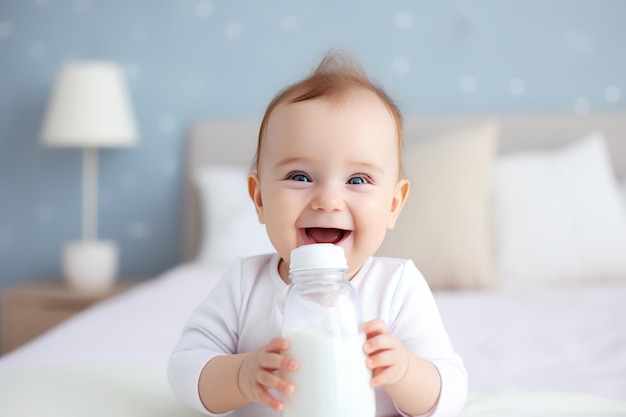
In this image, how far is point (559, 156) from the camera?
2594 millimetres

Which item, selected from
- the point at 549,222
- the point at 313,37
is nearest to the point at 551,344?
the point at 549,222

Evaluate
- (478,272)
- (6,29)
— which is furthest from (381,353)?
(6,29)

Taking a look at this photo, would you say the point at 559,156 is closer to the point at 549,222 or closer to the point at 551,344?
the point at 549,222

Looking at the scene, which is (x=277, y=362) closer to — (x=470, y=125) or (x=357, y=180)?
(x=357, y=180)

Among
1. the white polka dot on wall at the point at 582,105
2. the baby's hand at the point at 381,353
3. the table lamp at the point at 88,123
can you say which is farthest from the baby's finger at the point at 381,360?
the white polka dot on wall at the point at 582,105

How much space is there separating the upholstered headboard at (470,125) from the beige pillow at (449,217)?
1.39 feet

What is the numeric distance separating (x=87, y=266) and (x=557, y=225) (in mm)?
1646

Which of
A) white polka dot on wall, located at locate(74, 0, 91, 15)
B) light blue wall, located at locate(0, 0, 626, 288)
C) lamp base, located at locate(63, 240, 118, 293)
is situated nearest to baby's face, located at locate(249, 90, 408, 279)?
light blue wall, located at locate(0, 0, 626, 288)

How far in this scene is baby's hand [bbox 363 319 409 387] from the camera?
0.81 meters

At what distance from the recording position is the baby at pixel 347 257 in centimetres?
89

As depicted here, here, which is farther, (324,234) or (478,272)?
(478,272)

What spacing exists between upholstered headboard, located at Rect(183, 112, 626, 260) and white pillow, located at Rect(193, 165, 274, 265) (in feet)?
0.33

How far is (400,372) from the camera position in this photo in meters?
0.84

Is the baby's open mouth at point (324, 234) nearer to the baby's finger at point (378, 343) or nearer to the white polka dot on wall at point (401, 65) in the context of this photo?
the baby's finger at point (378, 343)
